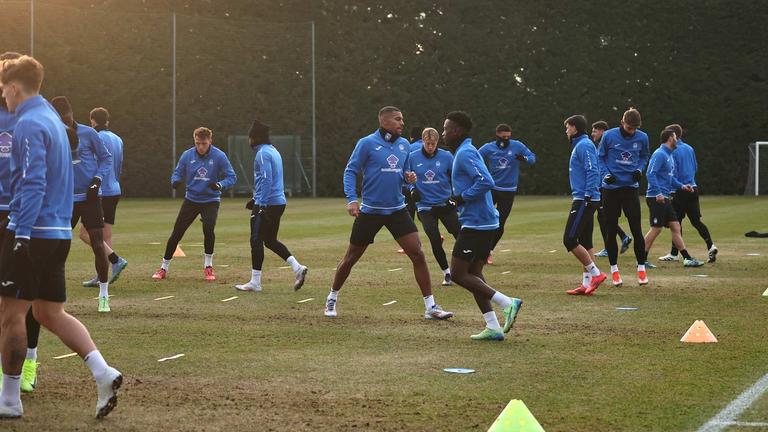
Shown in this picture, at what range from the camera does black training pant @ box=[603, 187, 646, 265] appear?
13.9m

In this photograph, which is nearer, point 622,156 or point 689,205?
point 622,156

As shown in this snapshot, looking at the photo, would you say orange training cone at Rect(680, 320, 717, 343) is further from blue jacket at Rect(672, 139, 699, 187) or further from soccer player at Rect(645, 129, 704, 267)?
blue jacket at Rect(672, 139, 699, 187)

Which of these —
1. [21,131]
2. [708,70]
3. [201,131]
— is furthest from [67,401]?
[708,70]

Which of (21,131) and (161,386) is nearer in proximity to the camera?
(21,131)

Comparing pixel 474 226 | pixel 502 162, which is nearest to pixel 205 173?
pixel 502 162

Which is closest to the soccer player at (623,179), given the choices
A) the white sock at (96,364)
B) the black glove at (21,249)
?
the white sock at (96,364)

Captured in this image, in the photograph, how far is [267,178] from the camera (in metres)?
13.8

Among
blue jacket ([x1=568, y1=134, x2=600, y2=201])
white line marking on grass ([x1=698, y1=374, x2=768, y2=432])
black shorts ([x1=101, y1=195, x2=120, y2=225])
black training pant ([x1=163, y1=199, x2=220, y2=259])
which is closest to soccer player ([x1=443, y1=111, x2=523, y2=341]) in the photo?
white line marking on grass ([x1=698, y1=374, x2=768, y2=432])

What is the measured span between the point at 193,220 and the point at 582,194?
4.89 metres

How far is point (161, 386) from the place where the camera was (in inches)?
302

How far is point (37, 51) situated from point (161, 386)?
33061 mm

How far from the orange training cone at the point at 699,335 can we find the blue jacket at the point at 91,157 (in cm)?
639

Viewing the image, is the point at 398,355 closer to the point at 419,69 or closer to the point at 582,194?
the point at 582,194

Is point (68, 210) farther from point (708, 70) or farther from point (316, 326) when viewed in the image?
point (708, 70)
